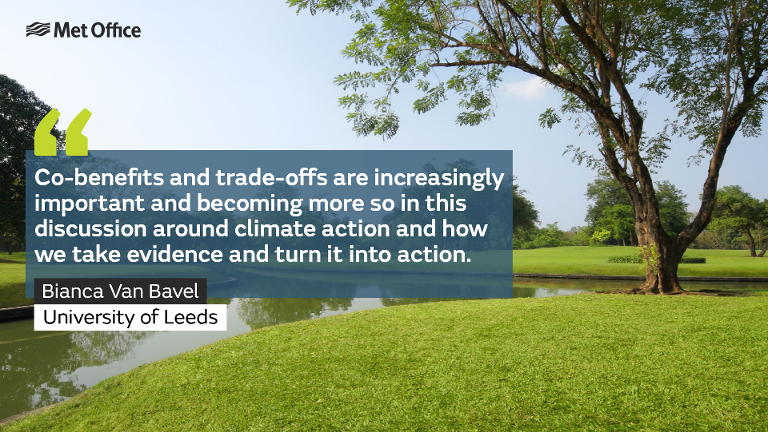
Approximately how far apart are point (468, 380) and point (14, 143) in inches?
746

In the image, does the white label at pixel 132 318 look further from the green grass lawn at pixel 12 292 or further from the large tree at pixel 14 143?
the large tree at pixel 14 143

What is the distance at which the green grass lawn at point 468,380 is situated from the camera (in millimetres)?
2998

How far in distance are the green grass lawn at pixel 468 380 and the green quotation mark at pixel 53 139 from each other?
42.8 feet

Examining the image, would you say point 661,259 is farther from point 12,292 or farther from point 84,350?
point 12,292

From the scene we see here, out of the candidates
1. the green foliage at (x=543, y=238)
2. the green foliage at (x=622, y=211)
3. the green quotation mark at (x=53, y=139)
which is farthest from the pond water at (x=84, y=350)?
the green foliage at (x=543, y=238)

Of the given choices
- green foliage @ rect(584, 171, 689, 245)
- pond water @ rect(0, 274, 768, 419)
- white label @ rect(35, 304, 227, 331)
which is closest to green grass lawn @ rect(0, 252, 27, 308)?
pond water @ rect(0, 274, 768, 419)

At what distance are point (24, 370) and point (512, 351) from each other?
6.99 meters

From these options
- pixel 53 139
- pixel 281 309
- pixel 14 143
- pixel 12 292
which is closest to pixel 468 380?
pixel 281 309

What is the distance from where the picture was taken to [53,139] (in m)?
17.0

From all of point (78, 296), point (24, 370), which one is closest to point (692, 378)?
point (24, 370)

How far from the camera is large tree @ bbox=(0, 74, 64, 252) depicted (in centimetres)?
1559

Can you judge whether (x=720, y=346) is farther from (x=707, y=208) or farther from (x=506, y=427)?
(x=707, y=208)

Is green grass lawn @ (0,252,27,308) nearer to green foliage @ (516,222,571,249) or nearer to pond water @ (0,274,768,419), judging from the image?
pond water @ (0,274,768,419)

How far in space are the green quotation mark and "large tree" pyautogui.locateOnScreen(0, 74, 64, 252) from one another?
0.87 feet
